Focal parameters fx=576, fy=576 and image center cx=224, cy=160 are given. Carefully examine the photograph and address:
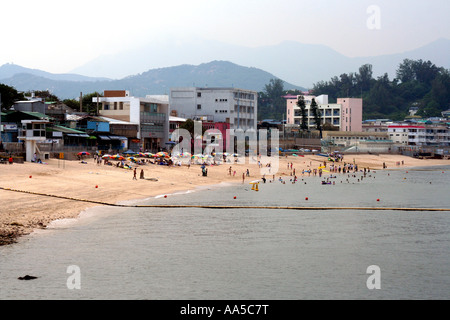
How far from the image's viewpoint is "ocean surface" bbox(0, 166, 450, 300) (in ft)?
87.1

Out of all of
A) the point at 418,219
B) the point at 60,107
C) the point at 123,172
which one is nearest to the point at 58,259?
the point at 418,219

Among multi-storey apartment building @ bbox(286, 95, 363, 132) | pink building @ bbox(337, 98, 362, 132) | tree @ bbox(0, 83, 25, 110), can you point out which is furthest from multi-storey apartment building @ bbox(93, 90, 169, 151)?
pink building @ bbox(337, 98, 362, 132)

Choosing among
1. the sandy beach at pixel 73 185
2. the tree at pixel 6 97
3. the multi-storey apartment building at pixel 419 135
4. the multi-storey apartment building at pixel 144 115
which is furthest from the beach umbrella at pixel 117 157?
the multi-storey apartment building at pixel 419 135

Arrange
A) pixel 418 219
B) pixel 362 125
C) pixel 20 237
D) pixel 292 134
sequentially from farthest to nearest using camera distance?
pixel 362 125, pixel 292 134, pixel 418 219, pixel 20 237

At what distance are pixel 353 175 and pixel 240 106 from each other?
127ft

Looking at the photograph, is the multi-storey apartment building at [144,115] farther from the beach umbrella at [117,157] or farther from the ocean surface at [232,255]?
the ocean surface at [232,255]

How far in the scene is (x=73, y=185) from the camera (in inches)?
1972

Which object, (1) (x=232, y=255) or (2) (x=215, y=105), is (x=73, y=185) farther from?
(2) (x=215, y=105)

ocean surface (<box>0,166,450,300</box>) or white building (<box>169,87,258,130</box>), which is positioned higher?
white building (<box>169,87,258,130</box>)

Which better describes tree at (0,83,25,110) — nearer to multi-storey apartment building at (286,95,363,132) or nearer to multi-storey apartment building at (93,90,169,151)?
multi-storey apartment building at (93,90,169,151)

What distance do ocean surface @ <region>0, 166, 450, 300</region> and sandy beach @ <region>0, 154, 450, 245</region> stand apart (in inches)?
62.6

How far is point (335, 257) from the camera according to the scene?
108ft

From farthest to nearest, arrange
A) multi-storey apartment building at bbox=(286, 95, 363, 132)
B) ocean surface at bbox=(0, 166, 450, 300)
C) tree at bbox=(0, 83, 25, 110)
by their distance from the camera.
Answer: multi-storey apartment building at bbox=(286, 95, 363, 132)
tree at bbox=(0, 83, 25, 110)
ocean surface at bbox=(0, 166, 450, 300)
